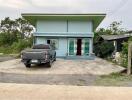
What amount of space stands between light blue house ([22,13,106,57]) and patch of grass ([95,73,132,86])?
1310 centimetres

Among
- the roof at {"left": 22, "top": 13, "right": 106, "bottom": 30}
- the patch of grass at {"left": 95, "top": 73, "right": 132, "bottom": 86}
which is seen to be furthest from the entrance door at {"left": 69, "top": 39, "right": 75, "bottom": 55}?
the patch of grass at {"left": 95, "top": 73, "right": 132, "bottom": 86}

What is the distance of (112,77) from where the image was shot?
17516 millimetres

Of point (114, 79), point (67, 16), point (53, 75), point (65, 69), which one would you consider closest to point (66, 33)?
point (67, 16)

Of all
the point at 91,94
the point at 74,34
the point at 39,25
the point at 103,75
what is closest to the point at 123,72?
the point at 103,75

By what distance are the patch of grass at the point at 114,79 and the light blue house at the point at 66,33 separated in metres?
13.1

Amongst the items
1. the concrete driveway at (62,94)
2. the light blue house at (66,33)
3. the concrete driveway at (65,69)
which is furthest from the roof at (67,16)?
the concrete driveway at (62,94)

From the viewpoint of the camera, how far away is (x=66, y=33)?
3114cm

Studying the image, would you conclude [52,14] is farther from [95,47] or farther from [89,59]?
[95,47]

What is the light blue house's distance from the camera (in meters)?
31.2

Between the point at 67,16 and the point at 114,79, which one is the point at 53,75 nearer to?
the point at 114,79

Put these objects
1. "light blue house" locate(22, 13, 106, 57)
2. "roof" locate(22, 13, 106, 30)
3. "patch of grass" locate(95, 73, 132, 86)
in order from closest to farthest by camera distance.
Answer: "patch of grass" locate(95, 73, 132, 86)
"roof" locate(22, 13, 106, 30)
"light blue house" locate(22, 13, 106, 57)

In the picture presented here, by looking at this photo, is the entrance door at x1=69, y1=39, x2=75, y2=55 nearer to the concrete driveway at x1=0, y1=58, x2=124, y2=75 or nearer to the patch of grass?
the concrete driveway at x1=0, y1=58, x2=124, y2=75

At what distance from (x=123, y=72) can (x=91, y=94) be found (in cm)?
887

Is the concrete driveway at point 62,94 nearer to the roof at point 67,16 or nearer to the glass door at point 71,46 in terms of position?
the roof at point 67,16
